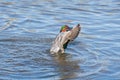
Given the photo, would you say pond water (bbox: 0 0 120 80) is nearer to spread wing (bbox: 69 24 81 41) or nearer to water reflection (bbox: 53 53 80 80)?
water reflection (bbox: 53 53 80 80)

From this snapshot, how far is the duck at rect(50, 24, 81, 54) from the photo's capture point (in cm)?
850

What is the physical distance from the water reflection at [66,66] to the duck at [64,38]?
0.14 metres

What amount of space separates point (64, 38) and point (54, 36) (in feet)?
4.54

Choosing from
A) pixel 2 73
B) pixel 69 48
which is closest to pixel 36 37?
pixel 69 48

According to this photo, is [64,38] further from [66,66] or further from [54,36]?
[54,36]

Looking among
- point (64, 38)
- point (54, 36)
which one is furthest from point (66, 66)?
point (54, 36)

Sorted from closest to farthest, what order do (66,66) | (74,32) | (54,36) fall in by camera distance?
(66,66), (74,32), (54,36)

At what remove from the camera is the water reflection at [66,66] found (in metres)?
7.69

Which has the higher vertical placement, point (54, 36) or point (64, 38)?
point (64, 38)

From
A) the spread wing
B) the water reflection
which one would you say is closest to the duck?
the spread wing

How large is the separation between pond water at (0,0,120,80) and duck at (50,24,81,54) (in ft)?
0.48

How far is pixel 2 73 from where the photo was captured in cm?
766

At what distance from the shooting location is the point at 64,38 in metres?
8.59

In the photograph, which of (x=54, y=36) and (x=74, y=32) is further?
(x=54, y=36)
